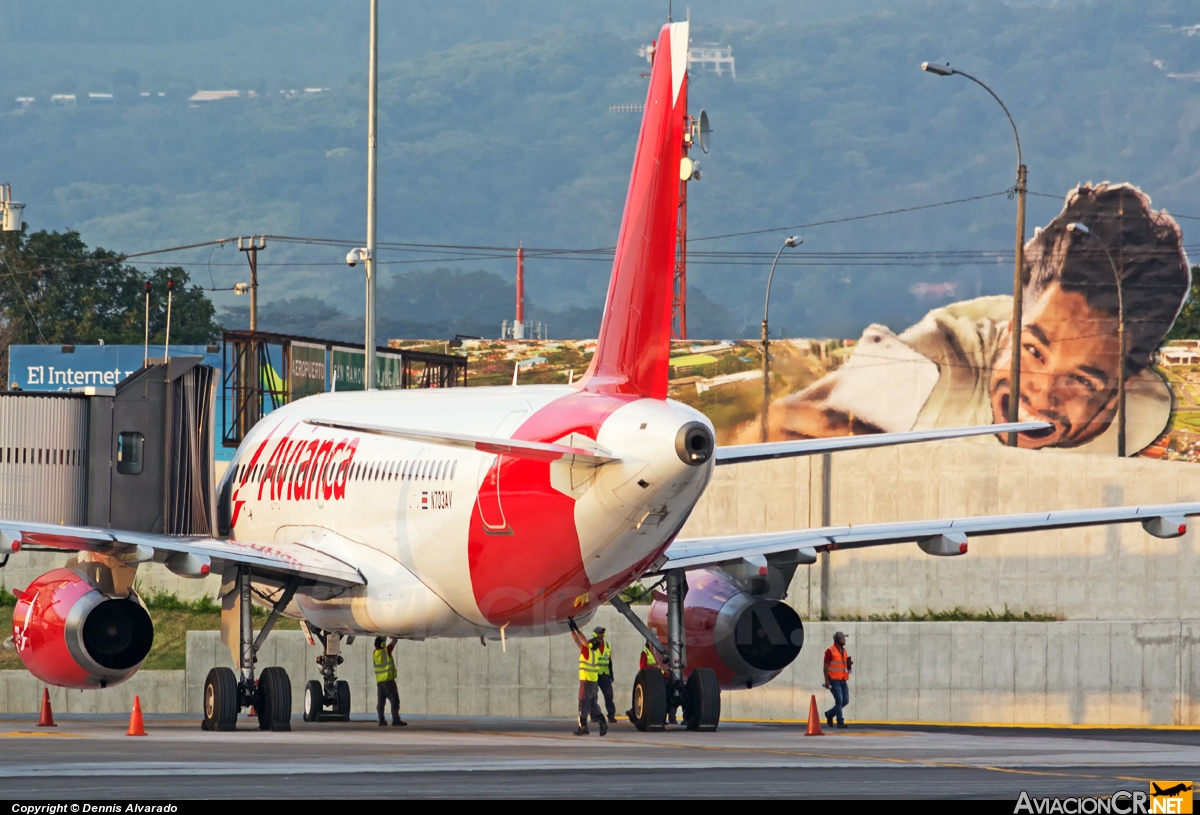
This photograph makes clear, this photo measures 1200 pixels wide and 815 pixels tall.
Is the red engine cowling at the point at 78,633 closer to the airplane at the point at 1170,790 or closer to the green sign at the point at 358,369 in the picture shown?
the airplane at the point at 1170,790

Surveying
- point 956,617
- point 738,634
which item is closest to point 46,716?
point 738,634

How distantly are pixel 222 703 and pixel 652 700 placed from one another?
239 inches

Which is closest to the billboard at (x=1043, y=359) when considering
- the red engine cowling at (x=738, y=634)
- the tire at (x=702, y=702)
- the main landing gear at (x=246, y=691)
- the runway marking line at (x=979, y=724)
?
the runway marking line at (x=979, y=724)

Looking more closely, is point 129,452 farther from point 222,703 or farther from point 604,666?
point 604,666

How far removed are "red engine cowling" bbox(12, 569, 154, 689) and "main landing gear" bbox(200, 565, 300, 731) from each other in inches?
47.1

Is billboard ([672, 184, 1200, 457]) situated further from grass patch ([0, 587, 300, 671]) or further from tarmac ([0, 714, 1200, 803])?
tarmac ([0, 714, 1200, 803])

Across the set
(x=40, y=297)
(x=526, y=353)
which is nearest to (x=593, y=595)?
(x=526, y=353)

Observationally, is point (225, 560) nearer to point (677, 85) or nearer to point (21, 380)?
point (677, 85)

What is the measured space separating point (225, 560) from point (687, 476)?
23.9 ft

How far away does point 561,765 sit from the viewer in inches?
707

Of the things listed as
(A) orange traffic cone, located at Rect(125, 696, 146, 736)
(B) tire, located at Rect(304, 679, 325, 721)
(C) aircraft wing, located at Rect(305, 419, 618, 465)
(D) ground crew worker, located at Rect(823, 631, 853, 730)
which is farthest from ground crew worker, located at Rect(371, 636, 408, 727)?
(C) aircraft wing, located at Rect(305, 419, 618, 465)

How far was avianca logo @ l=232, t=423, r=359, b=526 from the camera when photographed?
91.8 ft

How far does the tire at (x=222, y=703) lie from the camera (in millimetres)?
26188
